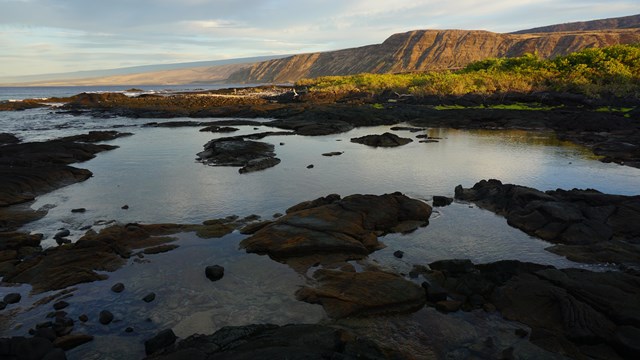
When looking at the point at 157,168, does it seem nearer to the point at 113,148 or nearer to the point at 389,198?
the point at 113,148

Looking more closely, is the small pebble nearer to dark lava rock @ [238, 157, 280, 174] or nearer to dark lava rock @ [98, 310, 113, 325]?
dark lava rock @ [98, 310, 113, 325]

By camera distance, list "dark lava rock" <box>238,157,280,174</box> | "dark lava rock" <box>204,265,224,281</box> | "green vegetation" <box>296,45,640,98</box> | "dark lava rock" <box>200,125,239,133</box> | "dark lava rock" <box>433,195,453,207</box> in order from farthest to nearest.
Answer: "green vegetation" <box>296,45,640,98</box> < "dark lava rock" <box>200,125,239,133</box> < "dark lava rock" <box>238,157,280,174</box> < "dark lava rock" <box>433,195,453,207</box> < "dark lava rock" <box>204,265,224,281</box>

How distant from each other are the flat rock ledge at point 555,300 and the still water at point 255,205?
1.10 meters

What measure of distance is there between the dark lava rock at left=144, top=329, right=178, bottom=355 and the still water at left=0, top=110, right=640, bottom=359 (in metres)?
0.49

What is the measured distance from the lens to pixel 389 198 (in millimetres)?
16469

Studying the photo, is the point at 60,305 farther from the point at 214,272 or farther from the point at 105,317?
the point at 214,272

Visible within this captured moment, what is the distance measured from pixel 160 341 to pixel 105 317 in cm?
199

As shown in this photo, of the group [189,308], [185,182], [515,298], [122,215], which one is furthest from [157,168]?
[515,298]

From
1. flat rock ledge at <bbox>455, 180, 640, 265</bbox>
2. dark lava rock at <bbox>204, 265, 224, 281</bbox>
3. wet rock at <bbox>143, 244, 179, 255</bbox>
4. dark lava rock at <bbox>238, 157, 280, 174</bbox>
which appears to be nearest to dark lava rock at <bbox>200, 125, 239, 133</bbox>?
dark lava rock at <bbox>238, 157, 280, 174</bbox>

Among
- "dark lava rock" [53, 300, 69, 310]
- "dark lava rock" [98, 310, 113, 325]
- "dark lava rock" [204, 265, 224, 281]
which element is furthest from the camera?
"dark lava rock" [204, 265, 224, 281]

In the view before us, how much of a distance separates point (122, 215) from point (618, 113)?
4719 cm

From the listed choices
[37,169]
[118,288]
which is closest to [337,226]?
[118,288]

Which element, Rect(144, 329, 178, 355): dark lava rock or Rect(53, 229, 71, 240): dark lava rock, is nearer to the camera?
Rect(144, 329, 178, 355): dark lava rock

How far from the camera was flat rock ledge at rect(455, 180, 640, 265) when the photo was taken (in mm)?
12399
